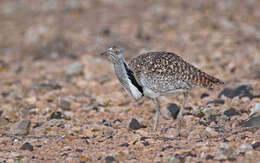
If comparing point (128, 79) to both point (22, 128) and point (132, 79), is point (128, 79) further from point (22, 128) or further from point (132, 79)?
point (22, 128)

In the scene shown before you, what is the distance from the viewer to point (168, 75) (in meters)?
5.04

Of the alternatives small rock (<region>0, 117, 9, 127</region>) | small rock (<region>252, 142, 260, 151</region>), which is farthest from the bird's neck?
small rock (<region>0, 117, 9, 127</region>)

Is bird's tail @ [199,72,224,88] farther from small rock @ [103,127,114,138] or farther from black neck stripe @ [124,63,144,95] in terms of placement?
small rock @ [103,127,114,138]

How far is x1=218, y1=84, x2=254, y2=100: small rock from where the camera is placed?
6.27 m

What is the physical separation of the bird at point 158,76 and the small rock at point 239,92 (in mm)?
1167

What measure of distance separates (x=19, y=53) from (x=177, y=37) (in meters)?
3.71

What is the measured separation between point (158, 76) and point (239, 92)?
1837mm

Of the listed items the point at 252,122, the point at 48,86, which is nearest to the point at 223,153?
the point at 252,122

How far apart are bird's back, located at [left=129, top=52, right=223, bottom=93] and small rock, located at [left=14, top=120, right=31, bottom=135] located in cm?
158

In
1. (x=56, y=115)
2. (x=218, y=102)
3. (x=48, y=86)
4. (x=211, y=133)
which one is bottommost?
(x=211, y=133)

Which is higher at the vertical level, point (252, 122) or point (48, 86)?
point (48, 86)

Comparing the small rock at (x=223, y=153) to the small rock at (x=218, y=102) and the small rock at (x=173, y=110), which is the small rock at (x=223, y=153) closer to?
the small rock at (x=173, y=110)

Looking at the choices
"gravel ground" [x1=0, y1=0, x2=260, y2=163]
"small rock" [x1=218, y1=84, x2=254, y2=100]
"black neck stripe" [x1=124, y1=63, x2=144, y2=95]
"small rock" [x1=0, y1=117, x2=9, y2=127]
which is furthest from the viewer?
"small rock" [x1=218, y1=84, x2=254, y2=100]

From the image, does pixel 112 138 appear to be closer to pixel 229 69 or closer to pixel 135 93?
pixel 135 93
